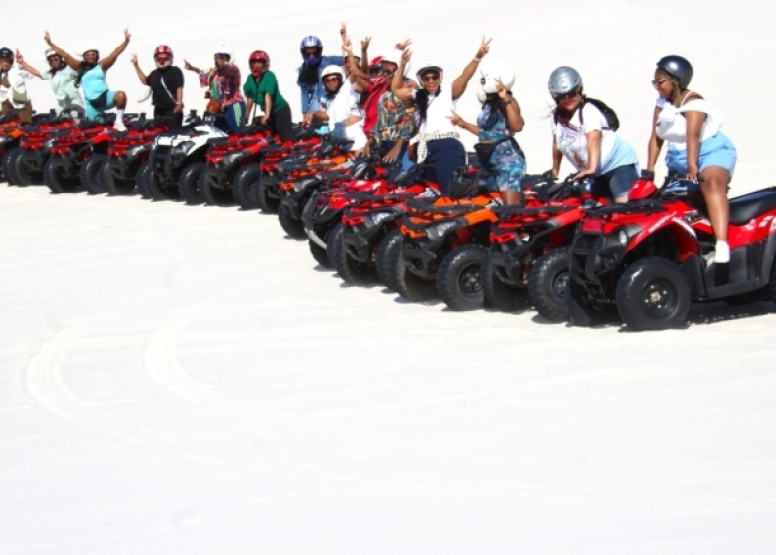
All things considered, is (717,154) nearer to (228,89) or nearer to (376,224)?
(376,224)

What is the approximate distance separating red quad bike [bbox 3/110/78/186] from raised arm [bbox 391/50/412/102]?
8.79 m

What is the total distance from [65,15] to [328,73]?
129 feet

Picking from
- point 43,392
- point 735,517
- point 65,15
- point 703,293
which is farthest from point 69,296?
point 65,15

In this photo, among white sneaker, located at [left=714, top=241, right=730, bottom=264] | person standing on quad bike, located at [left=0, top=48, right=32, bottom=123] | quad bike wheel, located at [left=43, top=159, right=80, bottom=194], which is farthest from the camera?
person standing on quad bike, located at [left=0, top=48, right=32, bottom=123]

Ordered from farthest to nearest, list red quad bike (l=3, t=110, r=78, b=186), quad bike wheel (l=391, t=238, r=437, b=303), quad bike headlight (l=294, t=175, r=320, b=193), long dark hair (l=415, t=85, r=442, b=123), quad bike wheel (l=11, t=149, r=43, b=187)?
quad bike wheel (l=11, t=149, r=43, b=187)
red quad bike (l=3, t=110, r=78, b=186)
quad bike headlight (l=294, t=175, r=320, b=193)
long dark hair (l=415, t=85, r=442, b=123)
quad bike wheel (l=391, t=238, r=437, b=303)

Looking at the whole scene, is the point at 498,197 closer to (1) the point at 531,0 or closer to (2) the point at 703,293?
(2) the point at 703,293

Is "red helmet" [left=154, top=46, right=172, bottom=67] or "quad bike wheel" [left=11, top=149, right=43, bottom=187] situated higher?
"red helmet" [left=154, top=46, right=172, bottom=67]

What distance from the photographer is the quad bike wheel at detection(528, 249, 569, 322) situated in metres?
9.41

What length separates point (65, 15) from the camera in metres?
51.9

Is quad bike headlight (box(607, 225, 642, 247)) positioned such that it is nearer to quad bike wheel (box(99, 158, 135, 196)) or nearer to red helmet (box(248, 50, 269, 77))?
red helmet (box(248, 50, 269, 77))

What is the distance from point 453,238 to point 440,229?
263 mm

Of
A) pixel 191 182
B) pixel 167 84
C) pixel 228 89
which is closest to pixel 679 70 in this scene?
pixel 191 182

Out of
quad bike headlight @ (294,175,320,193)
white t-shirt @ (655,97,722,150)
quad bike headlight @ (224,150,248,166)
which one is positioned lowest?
quad bike headlight @ (294,175,320,193)

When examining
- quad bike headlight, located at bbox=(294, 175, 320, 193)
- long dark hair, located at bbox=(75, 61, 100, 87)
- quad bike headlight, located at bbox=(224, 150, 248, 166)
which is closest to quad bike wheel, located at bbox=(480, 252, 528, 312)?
quad bike headlight, located at bbox=(294, 175, 320, 193)
